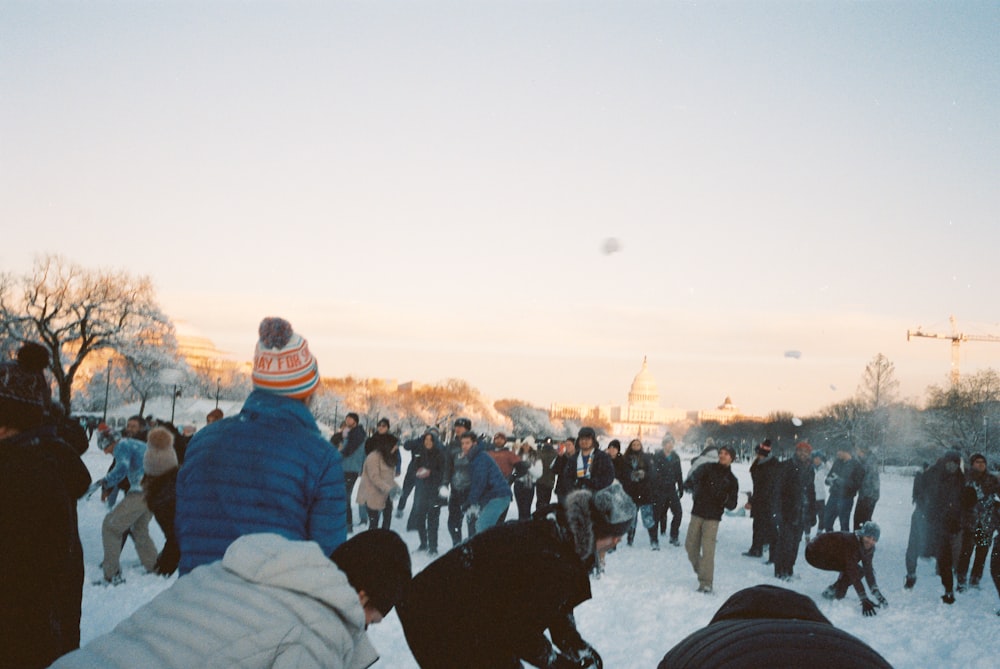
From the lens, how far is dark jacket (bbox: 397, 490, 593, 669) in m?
3.18

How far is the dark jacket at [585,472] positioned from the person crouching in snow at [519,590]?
318 inches

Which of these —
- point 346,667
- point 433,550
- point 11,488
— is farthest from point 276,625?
point 433,550

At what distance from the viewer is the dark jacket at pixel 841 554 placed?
8898 mm

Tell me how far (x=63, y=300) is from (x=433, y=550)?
121ft

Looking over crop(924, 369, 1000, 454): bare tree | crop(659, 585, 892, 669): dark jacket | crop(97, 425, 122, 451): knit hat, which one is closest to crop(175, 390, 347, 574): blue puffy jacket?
crop(659, 585, 892, 669): dark jacket

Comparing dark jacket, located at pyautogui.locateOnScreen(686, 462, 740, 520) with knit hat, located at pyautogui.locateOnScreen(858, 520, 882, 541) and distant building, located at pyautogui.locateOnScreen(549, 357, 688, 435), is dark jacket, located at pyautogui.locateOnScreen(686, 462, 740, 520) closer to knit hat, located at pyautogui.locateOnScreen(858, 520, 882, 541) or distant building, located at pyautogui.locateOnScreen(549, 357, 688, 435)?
knit hat, located at pyautogui.locateOnScreen(858, 520, 882, 541)

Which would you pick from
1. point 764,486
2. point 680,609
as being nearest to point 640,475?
point 764,486

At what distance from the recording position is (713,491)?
9969 millimetres

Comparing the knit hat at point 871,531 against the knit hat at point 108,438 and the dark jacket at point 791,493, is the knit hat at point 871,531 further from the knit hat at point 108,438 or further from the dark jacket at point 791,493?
the knit hat at point 108,438

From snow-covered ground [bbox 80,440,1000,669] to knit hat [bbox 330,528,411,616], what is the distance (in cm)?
359

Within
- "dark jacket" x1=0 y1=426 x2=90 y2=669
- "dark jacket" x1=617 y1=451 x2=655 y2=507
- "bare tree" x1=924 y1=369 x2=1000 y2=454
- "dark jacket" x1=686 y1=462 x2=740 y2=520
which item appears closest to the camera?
"dark jacket" x1=0 y1=426 x2=90 y2=669

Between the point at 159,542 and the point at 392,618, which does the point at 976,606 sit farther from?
the point at 159,542

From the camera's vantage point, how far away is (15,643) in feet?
8.79

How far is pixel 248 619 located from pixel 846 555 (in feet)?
27.7
